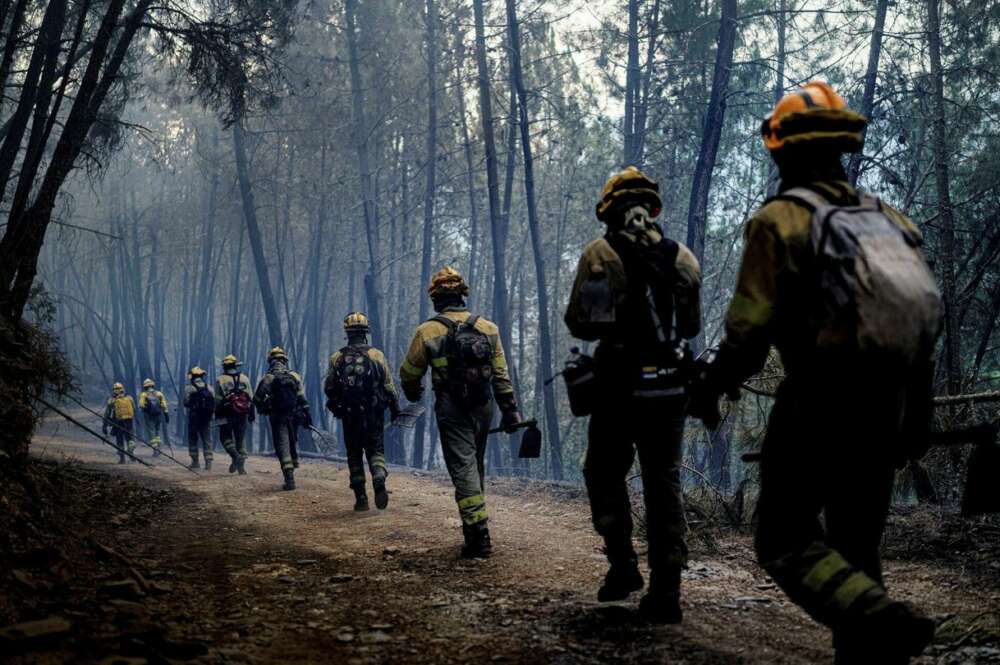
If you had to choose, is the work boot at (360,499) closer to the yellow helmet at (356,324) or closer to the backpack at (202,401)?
the yellow helmet at (356,324)

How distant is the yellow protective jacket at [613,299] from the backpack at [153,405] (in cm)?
1760

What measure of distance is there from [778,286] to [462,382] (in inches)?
149

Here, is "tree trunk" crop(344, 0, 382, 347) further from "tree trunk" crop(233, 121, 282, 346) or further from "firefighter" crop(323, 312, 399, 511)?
"firefighter" crop(323, 312, 399, 511)

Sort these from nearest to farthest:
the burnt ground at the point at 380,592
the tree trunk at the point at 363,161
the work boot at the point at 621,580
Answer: the burnt ground at the point at 380,592 < the work boot at the point at 621,580 < the tree trunk at the point at 363,161

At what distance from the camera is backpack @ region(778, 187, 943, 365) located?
2.39m

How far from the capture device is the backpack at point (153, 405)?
19375 millimetres

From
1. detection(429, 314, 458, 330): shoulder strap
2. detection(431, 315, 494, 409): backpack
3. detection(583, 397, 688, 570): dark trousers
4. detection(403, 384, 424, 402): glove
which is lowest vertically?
detection(583, 397, 688, 570): dark trousers

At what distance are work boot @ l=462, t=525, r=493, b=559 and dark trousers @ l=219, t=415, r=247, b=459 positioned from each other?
9.29 meters

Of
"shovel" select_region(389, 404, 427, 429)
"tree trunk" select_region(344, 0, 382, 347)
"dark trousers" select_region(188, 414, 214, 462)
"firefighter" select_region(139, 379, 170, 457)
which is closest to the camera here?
"shovel" select_region(389, 404, 427, 429)

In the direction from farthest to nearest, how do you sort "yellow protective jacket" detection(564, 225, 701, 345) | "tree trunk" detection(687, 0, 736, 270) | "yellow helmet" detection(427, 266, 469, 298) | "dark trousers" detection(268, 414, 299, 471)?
"dark trousers" detection(268, 414, 299, 471) < "tree trunk" detection(687, 0, 736, 270) < "yellow helmet" detection(427, 266, 469, 298) < "yellow protective jacket" detection(564, 225, 701, 345)

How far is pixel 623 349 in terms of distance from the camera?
3.82 meters

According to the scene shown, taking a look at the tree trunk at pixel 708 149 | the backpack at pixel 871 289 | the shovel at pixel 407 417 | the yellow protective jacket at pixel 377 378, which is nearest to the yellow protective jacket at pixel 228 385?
the yellow protective jacket at pixel 377 378

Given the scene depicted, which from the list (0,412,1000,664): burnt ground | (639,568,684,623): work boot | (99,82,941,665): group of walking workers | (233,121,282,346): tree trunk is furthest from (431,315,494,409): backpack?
(233,121,282,346): tree trunk

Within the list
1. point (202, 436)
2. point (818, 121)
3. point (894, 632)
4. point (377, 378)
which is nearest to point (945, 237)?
point (377, 378)
